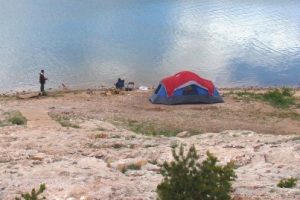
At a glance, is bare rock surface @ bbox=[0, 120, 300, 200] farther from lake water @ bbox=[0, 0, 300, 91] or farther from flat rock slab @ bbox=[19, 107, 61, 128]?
lake water @ bbox=[0, 0, 300, 91]

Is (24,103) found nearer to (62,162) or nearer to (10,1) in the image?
(62,162)

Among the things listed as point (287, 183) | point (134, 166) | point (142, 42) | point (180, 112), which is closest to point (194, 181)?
point (287, 183)

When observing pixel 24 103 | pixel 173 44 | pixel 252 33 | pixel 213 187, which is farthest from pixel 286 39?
pixel 213 187

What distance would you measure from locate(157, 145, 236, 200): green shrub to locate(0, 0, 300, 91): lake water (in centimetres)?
3139

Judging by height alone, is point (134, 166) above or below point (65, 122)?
below

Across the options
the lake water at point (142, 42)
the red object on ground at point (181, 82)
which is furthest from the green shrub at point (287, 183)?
the lake water at point (142, 42)

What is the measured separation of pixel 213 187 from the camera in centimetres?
768

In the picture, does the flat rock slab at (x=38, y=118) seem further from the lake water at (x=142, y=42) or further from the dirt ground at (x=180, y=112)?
the lake water at (x=142, y=42)

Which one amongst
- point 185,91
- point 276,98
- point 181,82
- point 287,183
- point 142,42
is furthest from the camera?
point 142,42

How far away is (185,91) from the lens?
94.0 feet

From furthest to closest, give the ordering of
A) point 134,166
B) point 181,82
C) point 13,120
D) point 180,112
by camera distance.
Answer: point 181,82, point 180,112, point 13,120, point 134,166

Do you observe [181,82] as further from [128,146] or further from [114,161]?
[114,161]

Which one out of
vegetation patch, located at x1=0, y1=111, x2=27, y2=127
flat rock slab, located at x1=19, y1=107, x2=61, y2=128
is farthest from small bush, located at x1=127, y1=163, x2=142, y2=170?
vegetation patch, located at x1=0, y1=111, x2=27, y2=127

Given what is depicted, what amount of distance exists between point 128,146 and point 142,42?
35.4m
